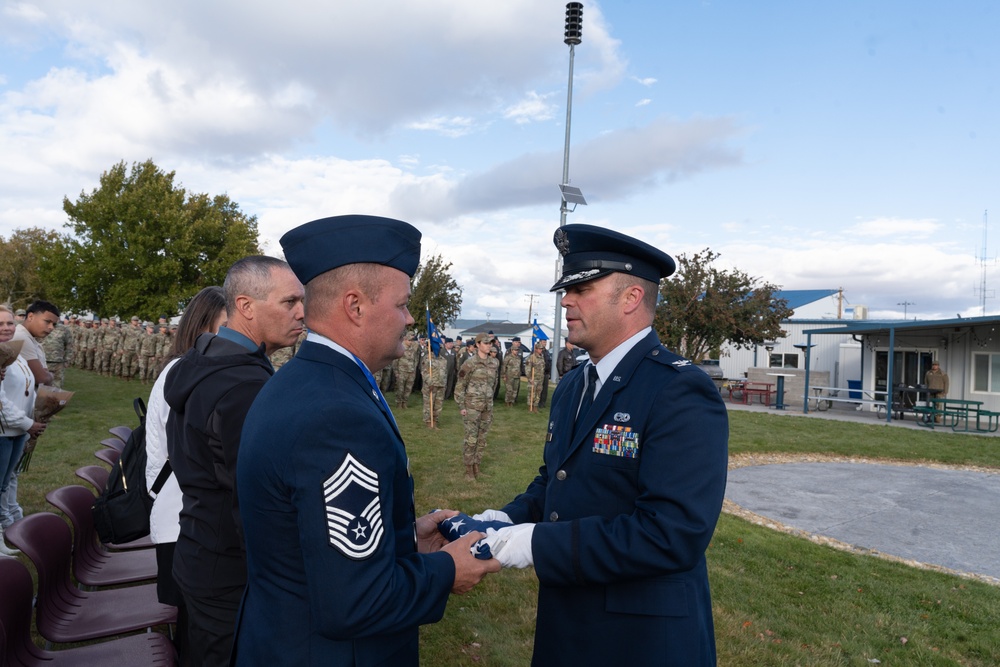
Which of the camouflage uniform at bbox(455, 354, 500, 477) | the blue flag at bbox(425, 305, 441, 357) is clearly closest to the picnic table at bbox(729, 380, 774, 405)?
the blue flag at bbox(425, 305, 441, 357)

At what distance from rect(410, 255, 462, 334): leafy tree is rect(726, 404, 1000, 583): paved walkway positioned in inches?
1308

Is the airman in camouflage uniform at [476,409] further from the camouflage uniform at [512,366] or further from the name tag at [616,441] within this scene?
the name tag at [616,441]

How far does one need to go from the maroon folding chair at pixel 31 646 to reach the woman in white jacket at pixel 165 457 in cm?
14

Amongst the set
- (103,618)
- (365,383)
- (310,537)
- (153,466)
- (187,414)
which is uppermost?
(365,383)

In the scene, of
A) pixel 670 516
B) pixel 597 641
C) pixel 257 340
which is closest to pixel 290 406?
pixel 670 516

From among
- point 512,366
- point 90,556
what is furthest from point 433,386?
point 90,556

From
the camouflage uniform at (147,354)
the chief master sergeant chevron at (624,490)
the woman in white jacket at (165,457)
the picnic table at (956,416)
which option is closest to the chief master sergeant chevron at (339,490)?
the chief master sergeant chevron at (624,490)

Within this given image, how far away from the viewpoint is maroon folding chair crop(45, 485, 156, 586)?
4.25 metres

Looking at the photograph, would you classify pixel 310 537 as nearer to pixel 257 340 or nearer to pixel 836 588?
pixel 257 340

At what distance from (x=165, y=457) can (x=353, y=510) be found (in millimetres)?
2216

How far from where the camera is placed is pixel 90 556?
4.58 meters

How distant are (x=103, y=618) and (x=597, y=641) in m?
3.05

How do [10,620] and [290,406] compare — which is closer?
[290,406]

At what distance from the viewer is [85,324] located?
28234 millimetres
